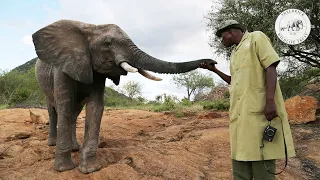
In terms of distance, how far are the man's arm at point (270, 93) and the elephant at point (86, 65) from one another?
1.44m

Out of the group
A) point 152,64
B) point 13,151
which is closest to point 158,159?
point 152,64

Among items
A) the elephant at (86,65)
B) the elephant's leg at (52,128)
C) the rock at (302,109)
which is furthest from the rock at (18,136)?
the rock at (302,109)

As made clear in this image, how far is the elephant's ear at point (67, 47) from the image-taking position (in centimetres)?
471

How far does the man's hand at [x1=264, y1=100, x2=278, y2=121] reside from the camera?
3025mm

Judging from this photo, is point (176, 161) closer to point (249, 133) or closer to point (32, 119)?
point (249, 133)

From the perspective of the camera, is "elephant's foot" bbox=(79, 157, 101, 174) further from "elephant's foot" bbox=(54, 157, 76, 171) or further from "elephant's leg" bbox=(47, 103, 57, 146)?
"elephant's leg" bbox=(47, 103, 57, 146)

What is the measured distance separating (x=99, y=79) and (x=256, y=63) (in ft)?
8.59

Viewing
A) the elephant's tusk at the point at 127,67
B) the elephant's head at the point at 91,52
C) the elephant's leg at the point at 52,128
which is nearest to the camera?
the elephant's tusk at the point at 127,67

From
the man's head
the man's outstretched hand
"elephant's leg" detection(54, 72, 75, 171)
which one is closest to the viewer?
the man's head

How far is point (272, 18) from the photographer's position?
11.4m

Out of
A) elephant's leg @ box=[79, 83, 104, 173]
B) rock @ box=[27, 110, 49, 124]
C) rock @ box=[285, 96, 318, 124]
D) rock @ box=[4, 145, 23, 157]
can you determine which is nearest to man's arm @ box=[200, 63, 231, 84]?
elephant's leg @ box=[79, 83, 104, 173]

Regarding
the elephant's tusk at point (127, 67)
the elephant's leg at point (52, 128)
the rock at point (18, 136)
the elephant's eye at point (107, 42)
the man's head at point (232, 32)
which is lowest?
the rock at point (18, 136)

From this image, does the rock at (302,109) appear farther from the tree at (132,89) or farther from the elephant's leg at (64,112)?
the tree at (132,89)

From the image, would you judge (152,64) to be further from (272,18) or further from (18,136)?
(272,18)
